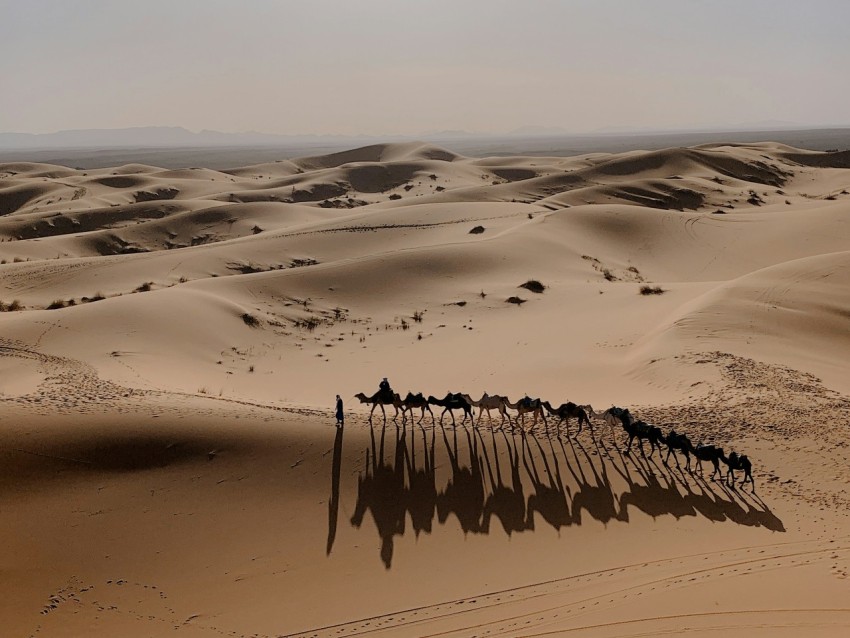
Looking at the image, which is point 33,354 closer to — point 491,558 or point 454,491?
point 454,491

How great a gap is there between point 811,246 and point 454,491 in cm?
3013

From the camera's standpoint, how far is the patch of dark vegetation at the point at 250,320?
762 inches

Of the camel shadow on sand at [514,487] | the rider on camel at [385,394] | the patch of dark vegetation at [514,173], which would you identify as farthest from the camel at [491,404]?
the patch of dark vegetation at [514,173]

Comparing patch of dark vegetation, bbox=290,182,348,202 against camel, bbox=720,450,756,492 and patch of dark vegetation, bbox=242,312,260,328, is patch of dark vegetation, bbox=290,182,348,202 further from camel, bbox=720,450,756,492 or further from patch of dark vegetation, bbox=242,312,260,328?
camel, bbox=720,450,756,492

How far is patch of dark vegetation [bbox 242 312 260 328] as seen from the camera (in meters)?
19.4

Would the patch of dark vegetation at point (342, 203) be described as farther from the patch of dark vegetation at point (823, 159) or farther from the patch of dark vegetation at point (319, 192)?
the patch of dark vegetation at point (823, 159)

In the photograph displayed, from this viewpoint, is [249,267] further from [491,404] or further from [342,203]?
[342,203]

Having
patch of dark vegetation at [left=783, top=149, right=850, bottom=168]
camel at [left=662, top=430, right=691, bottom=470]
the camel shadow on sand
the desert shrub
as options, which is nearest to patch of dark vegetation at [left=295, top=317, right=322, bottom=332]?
the desert shrub

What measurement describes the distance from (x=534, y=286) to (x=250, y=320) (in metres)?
10.3

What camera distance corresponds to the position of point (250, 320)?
19.6m

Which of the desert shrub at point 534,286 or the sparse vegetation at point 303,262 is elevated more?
the desert shrub at point 534,286

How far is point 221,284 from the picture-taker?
74.8ft

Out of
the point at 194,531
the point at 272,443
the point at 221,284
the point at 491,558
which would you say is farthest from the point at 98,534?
the point at 221,284

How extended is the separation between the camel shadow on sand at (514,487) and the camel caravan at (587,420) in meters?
0.29
